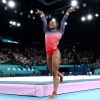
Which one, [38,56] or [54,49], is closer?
[54,49]

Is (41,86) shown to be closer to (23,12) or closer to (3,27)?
(23,12)

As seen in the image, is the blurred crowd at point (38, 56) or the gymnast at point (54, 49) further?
the blurred crowd at point (38, 56)

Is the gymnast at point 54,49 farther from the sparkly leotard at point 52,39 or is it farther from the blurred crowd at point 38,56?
the blurred crowd at point 38,56

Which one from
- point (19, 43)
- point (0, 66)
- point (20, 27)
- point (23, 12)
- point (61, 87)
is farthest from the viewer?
point (19, 43)

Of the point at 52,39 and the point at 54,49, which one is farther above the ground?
the point at 52,39

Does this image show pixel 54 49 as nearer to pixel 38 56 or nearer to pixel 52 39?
pixel 52 39

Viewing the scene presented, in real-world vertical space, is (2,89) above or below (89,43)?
below

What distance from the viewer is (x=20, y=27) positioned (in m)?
23.8

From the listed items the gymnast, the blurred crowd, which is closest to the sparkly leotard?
the gymnast

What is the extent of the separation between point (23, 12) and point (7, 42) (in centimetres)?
685

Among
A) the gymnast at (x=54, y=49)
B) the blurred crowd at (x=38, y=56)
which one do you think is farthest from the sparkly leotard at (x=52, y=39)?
the blurred crowd at (x=38, y=56)

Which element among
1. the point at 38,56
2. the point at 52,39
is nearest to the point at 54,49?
the point at 52,39

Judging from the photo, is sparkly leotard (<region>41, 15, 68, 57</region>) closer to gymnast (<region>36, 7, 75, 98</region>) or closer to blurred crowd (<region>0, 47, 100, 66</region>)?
gymnast (<region>36, 7, 75, 98</region>)

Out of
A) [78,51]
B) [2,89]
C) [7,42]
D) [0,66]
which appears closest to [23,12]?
[0,66]
